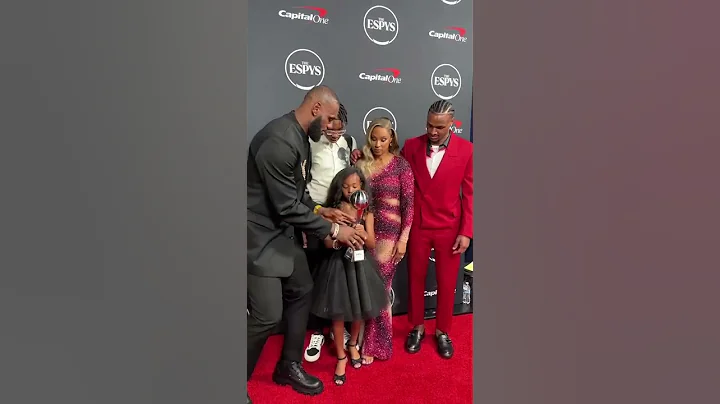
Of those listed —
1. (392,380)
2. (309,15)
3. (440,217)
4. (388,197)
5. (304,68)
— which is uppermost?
(309,15)

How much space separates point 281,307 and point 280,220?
385 millimetres

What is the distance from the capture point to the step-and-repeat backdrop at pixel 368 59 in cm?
281

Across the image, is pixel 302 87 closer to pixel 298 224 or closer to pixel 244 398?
pixel 298 224

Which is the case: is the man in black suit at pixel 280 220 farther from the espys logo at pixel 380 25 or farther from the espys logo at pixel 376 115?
the espys logo at pixel 380 25

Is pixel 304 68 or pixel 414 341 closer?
pixel 414 341

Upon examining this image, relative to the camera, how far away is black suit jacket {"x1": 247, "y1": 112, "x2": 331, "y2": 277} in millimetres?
1985

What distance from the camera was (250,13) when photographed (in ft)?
8.96

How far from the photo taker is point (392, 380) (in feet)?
7.62

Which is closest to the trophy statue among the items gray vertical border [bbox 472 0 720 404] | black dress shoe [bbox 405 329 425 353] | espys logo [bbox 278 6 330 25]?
black dress shoe [bbox 405 329 425 353]

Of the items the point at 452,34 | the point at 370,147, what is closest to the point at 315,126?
the point at 370,147

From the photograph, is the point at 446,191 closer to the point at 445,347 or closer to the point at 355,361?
the point at 445,347

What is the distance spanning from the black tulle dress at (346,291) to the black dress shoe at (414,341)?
17.1 inches

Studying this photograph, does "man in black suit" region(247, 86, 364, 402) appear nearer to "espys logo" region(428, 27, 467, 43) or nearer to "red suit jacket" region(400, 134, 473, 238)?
"red suit jacket" region(400, 134, 473, 238)

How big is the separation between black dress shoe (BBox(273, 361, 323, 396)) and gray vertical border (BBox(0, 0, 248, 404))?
1453 mm
